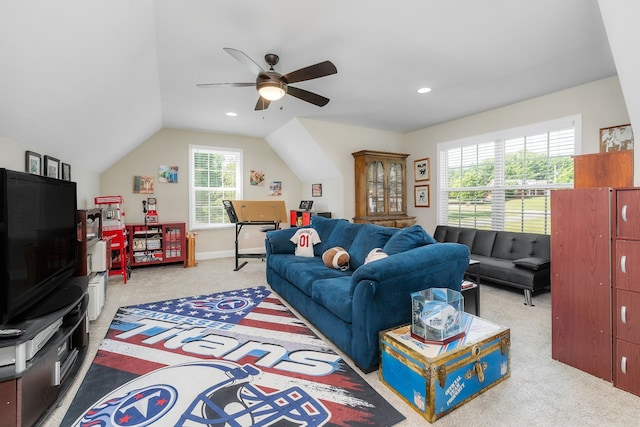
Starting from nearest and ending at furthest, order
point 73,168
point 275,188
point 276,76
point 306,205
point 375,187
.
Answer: point 276,76 → point 73,168 → point 375,187 → point 306,205 → point 275,188

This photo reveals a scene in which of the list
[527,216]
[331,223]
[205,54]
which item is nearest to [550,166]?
[527,216]

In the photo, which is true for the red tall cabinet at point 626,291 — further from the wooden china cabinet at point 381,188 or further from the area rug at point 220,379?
the wooden china cabinet at point 381,188

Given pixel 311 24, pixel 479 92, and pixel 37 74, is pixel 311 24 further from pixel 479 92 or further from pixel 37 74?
pixel 479 92

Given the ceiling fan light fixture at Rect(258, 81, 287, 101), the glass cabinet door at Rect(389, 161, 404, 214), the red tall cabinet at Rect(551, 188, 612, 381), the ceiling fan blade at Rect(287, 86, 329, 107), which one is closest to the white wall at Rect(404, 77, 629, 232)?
the glass cabinet door at Rect(389, 161, 404, 214)

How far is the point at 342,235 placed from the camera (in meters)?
3.49

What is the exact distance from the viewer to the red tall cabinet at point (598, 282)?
5.96ft

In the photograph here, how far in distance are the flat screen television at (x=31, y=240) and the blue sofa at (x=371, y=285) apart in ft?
6.03

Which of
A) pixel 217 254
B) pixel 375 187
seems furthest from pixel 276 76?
pixel 217 254

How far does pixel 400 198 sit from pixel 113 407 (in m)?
5.19

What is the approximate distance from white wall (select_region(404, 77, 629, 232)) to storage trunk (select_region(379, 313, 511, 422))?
3223 millimetres

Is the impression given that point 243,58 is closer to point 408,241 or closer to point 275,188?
point 408,241

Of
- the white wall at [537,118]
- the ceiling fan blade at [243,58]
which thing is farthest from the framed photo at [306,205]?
the ceiling fan blade at [243,58]

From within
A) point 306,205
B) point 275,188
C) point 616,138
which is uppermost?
point 616,138

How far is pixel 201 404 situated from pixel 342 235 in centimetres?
219
